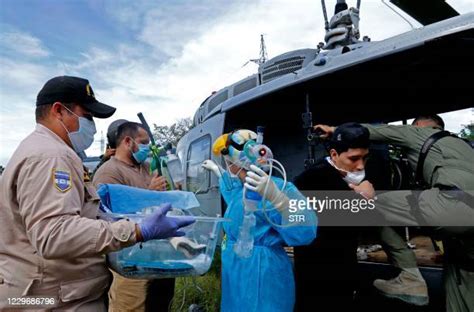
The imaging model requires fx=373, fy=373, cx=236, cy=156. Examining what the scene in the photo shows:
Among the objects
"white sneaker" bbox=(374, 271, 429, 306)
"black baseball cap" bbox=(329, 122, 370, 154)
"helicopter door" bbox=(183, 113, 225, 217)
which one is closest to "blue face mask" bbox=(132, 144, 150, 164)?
"helicopter door" bbox=(183, 113, 225, 217)

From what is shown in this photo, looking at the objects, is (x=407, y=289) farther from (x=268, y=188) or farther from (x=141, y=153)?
(x=141, y=153)

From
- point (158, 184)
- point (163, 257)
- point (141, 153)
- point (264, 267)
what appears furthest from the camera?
point (141, 153)

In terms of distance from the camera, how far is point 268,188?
1.82 m

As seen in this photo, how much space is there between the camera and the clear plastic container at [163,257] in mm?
1691

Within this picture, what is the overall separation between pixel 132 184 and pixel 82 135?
48.1 inches

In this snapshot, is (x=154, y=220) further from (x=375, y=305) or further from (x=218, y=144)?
(x=375, y=305)

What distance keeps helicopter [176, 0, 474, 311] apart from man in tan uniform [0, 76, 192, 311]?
6.04ft

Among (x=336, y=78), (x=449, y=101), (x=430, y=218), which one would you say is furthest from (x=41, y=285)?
(x=449, y=101)

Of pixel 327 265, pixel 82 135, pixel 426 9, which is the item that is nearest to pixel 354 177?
pixel 327 265

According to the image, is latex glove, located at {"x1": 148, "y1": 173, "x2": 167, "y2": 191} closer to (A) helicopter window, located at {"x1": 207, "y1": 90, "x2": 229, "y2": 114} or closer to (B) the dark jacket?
(B) the dark jacket

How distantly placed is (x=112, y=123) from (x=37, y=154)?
208 centimetres

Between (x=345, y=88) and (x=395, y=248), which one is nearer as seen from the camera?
(x=395, y=248)

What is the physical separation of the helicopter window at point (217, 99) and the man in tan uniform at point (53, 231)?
12.5ft

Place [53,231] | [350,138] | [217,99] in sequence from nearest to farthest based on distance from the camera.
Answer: [53,231], [350,138], [217,99]
